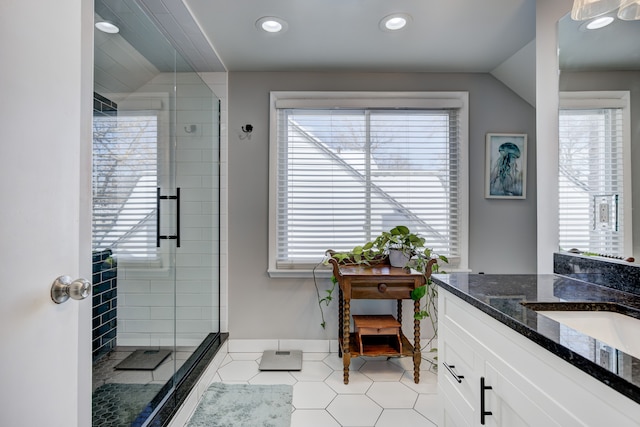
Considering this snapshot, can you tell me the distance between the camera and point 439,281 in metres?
1.24

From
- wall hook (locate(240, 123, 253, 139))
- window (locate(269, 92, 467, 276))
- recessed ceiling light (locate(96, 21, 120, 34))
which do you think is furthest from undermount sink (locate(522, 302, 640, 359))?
wall hook (locate(240, 123, 253, 139))

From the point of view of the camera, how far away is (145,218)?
1.78 m

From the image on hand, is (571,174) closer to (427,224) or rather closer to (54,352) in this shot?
(427,224)

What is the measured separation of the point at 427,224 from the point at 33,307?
2337 millimetres

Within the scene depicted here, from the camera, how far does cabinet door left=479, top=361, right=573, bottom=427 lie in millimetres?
698

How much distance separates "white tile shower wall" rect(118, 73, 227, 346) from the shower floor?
139mm

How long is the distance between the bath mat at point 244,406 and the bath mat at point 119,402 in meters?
0.28

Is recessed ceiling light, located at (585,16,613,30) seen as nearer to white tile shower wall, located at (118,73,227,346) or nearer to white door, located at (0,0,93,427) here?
white door, located at (0,0,93,427)

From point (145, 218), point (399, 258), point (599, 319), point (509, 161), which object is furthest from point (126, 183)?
point (509, 161)

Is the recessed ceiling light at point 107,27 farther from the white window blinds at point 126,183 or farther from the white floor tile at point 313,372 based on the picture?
the white floor tile at point 313,372

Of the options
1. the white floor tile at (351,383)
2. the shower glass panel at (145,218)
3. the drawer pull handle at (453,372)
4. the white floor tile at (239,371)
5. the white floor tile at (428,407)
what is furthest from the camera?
the white floor tile at (239,371)

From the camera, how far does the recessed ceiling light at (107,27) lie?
1335 millimetres

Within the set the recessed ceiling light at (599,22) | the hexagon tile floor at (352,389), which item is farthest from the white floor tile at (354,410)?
the recessed ceiling light at (599,22)

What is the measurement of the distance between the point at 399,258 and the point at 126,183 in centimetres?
173
